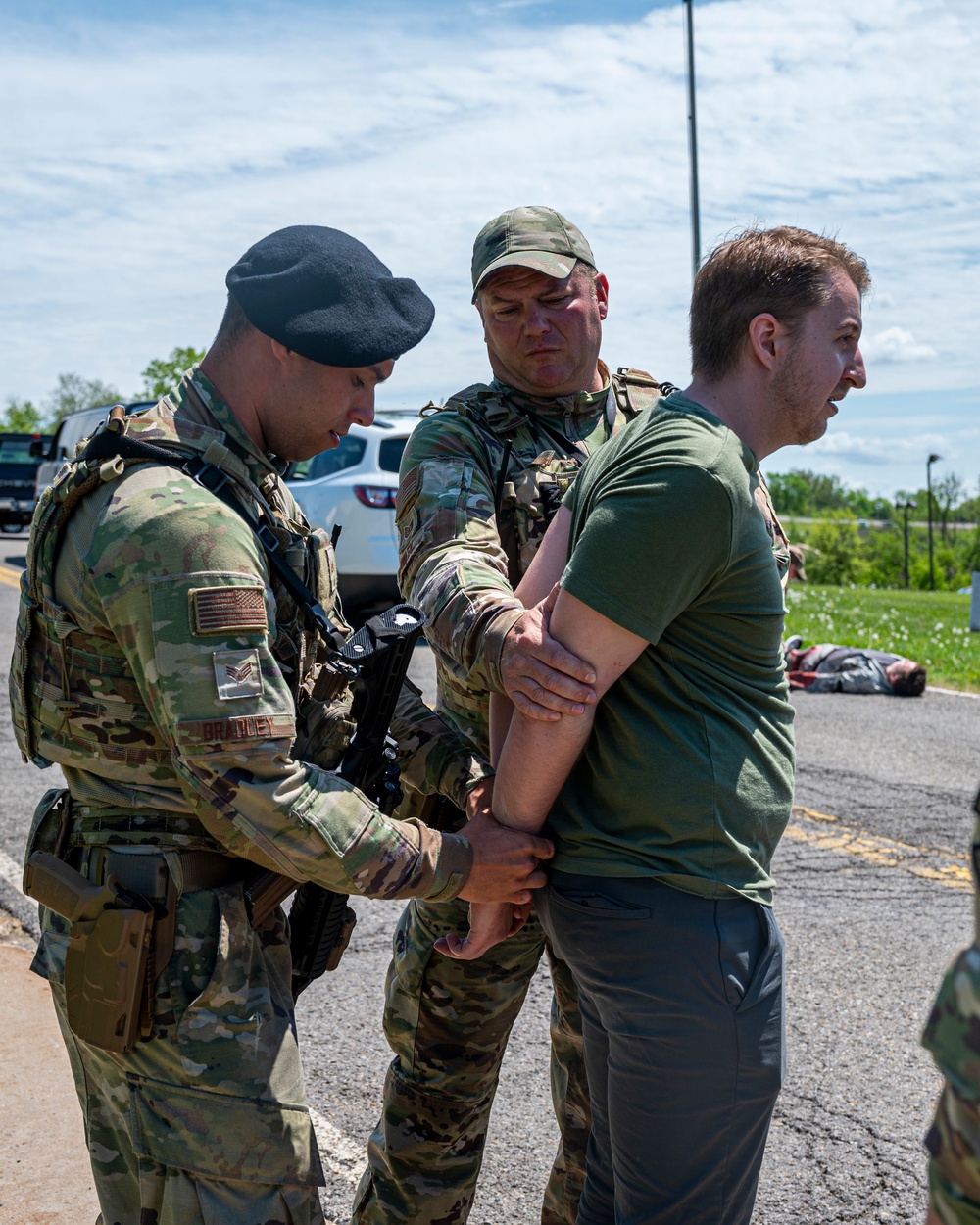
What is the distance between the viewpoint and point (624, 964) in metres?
1.90

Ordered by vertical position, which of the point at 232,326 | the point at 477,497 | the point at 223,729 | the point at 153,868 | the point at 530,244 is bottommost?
the point at 153,868

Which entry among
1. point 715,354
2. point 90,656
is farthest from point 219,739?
point 715,354

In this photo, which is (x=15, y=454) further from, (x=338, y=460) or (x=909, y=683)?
(x=909, y=683)

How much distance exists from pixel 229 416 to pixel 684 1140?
4.46ft

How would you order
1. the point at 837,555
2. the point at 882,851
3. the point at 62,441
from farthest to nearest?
the point at 837,555, the point at 62,441, the point at 882,851

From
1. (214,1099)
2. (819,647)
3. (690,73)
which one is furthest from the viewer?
(690,73)

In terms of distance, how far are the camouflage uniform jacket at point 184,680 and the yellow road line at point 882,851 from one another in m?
4.01

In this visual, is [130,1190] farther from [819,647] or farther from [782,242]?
[819,647]

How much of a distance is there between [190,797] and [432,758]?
0.71 m

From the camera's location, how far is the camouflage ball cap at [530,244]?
110 inches

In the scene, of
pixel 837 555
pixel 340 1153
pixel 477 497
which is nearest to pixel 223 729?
pixel 477 497

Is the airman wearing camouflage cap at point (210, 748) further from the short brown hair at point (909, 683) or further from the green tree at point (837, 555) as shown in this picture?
the green tree at point (837, 555)

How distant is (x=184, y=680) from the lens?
187 centimetres

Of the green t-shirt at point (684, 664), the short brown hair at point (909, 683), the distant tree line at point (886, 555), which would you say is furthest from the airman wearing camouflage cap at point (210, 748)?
the distant tree line at point (886, 555)
